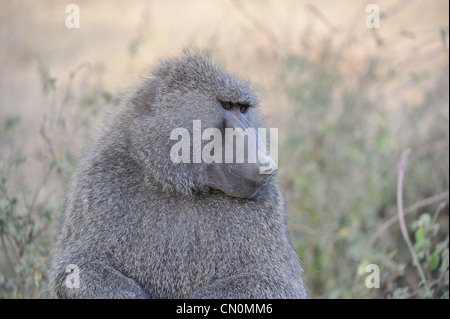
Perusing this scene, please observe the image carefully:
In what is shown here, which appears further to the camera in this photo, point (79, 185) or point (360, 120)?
point (360, 120)

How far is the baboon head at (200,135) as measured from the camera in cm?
279

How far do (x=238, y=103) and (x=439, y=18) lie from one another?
7.25 m

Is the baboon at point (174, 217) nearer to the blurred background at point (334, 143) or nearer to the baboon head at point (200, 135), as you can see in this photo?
the baboon head at point (200, 135)

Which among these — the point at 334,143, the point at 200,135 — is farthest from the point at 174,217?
the point at 334,143

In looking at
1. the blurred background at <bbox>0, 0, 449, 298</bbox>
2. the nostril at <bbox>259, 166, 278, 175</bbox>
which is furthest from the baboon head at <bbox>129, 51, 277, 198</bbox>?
the blurred background at <bbox>0, 0, 449, 298</bbox>

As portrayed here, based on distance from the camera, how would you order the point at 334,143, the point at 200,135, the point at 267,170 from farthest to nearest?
the point at 334,143 < the point at 200,135 < the point at 267,170

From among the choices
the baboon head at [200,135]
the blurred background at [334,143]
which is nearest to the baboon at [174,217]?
the baboon head at [200,135]

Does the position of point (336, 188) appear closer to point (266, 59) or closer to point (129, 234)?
point (266, 59)

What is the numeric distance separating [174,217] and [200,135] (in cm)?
35

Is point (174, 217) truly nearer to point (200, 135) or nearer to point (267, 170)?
point (200, 135)

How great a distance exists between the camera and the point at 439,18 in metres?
9.48

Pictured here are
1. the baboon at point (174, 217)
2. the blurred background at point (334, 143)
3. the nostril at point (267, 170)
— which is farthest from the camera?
the blurred background at point (334, 143)

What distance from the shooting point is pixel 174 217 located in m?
2.91

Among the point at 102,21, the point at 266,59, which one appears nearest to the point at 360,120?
the point at 266,59
